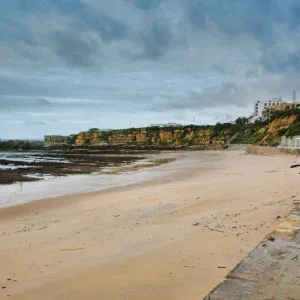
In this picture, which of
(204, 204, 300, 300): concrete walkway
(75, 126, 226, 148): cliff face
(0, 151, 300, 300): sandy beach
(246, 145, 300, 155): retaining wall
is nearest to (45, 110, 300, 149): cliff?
(75, 126, 226, 148): cliff face

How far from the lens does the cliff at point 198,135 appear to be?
188 feet

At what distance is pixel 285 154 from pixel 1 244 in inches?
1090

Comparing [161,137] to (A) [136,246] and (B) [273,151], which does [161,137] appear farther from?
(A) [136,246]

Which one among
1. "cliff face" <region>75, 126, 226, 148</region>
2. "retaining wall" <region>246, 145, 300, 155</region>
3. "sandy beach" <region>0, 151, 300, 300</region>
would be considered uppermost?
"cliff face" <region>75, 126, 226, 148</region>

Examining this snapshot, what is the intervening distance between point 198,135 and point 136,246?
87.5 m

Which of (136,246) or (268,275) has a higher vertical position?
(268,275)

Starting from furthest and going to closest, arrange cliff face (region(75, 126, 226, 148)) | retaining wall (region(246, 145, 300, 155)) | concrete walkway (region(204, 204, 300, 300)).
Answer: cliff face (region(75, 126, 226, 148)), retaining wall (region(246, 145, 300, 155)), concrete walkway (region(204, 204, 300, 300))

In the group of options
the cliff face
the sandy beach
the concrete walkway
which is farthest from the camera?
the cliff face

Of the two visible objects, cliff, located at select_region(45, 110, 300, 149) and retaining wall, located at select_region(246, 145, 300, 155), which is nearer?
retaining wall, located at select_region(246, 145, 300, 155)

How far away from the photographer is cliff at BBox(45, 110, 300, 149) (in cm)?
5741

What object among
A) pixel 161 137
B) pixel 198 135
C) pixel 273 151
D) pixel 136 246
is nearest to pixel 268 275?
pixel 136 246

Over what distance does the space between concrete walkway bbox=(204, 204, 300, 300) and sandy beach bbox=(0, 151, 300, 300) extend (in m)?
0.52

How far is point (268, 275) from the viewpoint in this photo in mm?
2301

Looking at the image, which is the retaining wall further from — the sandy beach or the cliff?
the sandy beach
